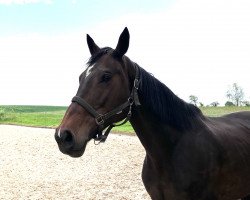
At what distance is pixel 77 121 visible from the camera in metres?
3.00

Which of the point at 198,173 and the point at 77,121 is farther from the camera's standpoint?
the point at 198,173

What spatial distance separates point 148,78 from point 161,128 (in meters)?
0.50

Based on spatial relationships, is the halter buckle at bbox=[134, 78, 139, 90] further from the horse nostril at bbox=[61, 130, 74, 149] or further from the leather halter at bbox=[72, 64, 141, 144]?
the horse nostril at bbox=[61, 130, 74, 149]

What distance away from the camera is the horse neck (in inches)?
138

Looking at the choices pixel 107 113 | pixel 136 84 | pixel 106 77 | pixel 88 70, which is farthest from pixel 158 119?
pixel 88 70

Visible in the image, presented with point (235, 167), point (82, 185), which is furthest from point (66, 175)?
point (235, 167)

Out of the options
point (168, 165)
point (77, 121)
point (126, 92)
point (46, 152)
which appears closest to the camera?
point (77, 121)

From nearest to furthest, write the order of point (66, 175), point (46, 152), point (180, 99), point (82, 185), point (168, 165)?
1. point (168, 165)
2. point (180, 99)
3. point (82, 185)
4. point (66, 175)
5. point (46, 152)

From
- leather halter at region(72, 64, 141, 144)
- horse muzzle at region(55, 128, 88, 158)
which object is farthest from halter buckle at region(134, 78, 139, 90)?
horse muzzle at region(55, 128, 88, 158)

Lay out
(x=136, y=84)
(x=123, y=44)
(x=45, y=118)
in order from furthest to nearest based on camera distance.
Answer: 1. (x=45, y=118)
2. (x=136, y=84)
3. (x=123, y=44)

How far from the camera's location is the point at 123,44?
3.27 m

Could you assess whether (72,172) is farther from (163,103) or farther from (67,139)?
(67,139)

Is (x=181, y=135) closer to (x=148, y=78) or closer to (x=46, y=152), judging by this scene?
(x=148, y=78)

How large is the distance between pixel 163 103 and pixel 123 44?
73 cm
